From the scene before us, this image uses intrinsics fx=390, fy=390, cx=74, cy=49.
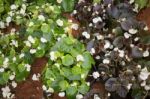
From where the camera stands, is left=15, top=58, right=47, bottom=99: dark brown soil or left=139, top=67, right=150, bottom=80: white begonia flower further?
left=15, top=58, right=47, bottom=99: dark brown soil

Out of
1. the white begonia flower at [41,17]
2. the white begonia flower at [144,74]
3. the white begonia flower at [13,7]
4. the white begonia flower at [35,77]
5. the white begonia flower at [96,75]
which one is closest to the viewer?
the white begonia flower at [144,74]

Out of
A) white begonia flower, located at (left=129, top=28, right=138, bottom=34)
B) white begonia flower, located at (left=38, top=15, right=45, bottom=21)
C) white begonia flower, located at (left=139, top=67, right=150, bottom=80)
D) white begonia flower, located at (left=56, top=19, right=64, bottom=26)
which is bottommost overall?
white begonia flower, located at (left=139, top=67, right=150, bottom=80)

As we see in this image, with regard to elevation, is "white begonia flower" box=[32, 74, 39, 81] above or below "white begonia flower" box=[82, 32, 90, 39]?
below

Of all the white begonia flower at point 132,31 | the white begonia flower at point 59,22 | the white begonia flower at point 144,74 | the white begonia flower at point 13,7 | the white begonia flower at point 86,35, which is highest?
the white begonia flower at point 13,7

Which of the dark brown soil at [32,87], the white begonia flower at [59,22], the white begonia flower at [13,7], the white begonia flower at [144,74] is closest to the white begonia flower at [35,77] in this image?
the dark brown soil at [32,87]

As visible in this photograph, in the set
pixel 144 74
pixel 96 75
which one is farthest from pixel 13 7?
pixel 144 74

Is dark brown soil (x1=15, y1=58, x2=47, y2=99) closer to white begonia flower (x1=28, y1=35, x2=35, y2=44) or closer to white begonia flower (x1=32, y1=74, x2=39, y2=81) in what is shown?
white begonia flower (x1=32, y1=74, x2=39, y2=81)

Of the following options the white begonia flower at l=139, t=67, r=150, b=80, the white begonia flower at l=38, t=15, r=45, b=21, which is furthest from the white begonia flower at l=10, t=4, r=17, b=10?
the white begonia flower at l=139, t=67, r=150, b=80

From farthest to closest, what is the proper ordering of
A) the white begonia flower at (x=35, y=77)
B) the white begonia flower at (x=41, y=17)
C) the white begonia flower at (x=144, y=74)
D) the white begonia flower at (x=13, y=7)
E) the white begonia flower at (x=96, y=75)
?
the white begonia flower at (x=13, y=7) < the white begonia flower at (x=41, y=17) < the white begonia flower at (x=35, y=77) < the white begonia flower at (x=96, y=75) < the white begonia flower at (x=144, y=74)

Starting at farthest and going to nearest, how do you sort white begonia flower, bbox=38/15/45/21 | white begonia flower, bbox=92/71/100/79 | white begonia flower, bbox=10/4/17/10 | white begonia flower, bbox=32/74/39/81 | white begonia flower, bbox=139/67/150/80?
white begonia flower, bbox=10/4/17/10, white begonia flower, bbox=38/15/45/21, white begonia flower, bbox=32/74/39/81, white begonia flower, bbox=92/71/100/79, white begonia flower, bbox=139/67/150/80

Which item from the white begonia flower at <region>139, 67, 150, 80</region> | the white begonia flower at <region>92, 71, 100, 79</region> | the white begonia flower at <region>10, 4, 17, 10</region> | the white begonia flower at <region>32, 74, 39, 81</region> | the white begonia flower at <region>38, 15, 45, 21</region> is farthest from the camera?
the white begonia flower at <region>10, 4, 17, 10</region>

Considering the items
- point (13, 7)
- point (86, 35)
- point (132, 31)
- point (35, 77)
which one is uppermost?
point (13, 7)

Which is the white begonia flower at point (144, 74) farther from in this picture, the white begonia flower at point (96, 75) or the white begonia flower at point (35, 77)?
the white begonia flower at point (35, 77)

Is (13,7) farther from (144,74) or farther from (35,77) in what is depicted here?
(144,74)
